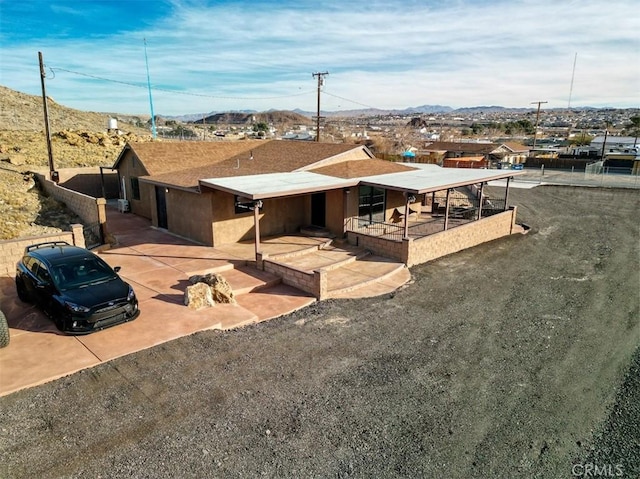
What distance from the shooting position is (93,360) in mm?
8555

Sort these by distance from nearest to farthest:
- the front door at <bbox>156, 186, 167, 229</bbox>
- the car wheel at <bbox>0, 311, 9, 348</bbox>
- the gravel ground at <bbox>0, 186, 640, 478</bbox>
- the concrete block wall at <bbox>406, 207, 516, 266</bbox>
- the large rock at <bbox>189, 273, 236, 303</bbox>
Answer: the gravel ground at <bbox>0, 186, 640, 478</bbox> < the car wheel at <bbox>0, 311, 9, 348</bbox> < the large rock at <bbox>189, 273, 236, 303</bbox> < the concrete block wall at <bbox>406, 207, 516, 266</bbox> < the front door at <bbox>156, 186, 167, 229</bbox>

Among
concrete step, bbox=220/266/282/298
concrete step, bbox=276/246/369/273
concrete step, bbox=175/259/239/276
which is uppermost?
concrete step, bbox=175/259/239/276

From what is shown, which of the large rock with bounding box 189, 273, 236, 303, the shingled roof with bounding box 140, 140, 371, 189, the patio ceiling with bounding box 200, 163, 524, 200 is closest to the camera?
the large rock with bounding box 189, 273, 236, 303

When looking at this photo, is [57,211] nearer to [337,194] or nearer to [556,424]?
[337,194]

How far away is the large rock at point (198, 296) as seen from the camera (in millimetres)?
11133

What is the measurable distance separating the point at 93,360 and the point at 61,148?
101 feet

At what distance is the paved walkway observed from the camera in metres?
8.57

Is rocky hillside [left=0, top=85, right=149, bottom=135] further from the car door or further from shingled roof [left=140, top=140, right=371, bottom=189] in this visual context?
the car door

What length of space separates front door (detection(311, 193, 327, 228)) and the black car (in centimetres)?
1015

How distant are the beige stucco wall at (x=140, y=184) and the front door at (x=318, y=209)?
7.82 m

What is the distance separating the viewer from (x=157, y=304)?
11273 millimetres

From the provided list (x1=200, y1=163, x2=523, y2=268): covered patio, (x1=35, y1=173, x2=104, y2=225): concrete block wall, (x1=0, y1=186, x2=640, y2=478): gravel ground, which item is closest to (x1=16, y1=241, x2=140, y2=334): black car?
(x1=0, y1=186, x2=640, y2=478): gravel ground

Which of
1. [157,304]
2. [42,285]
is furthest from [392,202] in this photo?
[42,285]

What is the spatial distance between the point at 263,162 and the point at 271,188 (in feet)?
23.3
